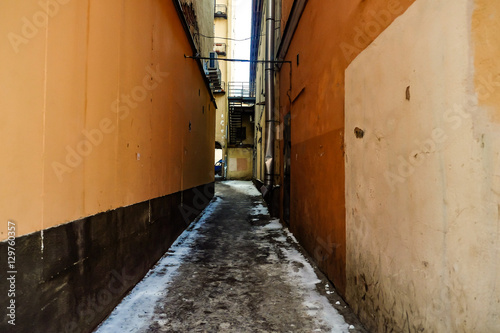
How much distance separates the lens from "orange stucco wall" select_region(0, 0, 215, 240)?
159cm

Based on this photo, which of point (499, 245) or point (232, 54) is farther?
point (232, 54)

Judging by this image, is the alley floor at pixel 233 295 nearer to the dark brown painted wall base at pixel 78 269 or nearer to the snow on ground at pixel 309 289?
the snow on ground at pixel 309 289

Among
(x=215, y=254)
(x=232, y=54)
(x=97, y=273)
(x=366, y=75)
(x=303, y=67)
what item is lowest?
(x=215, y=254)

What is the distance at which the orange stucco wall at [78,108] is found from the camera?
159 cm

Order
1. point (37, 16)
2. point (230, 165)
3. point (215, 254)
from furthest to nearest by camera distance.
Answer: point (230, 165) < point (215, 254) < point (37, 16)

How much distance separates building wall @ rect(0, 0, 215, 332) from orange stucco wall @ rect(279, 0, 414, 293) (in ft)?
8.31

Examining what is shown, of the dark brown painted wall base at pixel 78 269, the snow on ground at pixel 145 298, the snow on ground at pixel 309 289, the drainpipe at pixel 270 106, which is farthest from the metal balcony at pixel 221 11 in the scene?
the dark brown painted wall base at pixel 78 269

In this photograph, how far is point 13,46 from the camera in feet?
5.11

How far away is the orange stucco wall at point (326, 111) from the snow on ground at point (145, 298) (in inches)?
85.7

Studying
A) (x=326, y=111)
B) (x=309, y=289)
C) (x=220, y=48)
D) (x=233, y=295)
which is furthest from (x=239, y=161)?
(x=233, y=295)

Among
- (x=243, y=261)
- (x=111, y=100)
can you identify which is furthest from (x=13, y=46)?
(x=243, y=261)

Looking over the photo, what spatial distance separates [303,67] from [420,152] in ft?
13.0

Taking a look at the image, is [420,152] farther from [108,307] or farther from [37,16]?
[108,307]

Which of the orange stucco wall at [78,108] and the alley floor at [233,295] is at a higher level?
the orange stucco wall at [78,108]
